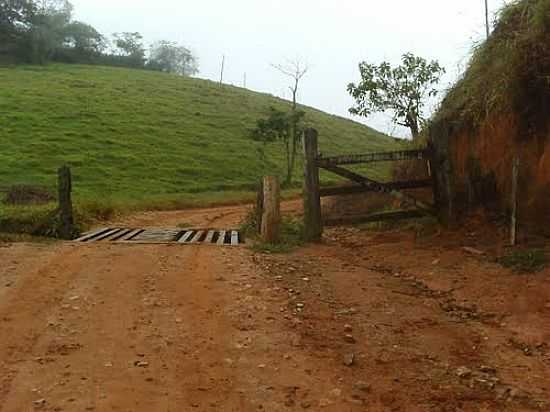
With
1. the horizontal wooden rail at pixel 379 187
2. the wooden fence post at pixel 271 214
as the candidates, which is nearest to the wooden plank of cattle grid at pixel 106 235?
the wooden fence post at pixel 271 214

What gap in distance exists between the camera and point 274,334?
5156mm

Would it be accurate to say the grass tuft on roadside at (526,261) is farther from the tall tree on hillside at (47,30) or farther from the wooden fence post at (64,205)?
the tall tree on hillside at (47,30)

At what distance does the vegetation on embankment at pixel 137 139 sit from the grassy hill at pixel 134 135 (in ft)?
0.19

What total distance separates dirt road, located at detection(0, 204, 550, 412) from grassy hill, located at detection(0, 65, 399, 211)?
1309 cm

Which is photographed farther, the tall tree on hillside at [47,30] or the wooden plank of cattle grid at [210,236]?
the tall tree on hillside at [47,30]

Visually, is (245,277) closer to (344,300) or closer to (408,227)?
(344,300)

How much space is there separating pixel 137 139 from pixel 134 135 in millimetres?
878

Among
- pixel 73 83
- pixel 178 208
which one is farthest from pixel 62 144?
pixel 73 83

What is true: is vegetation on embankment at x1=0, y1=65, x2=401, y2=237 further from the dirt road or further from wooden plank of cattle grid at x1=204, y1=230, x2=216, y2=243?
the dirt road

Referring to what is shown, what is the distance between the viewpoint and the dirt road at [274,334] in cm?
395

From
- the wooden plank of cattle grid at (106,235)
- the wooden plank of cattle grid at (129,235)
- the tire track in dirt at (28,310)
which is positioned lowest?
the wooden plank of cattle grid at (106,235)

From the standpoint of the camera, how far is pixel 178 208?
78.2 ft

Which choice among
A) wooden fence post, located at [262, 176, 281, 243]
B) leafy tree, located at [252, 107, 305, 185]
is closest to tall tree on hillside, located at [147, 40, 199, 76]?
leafy tree, located at [252, 107, 305, 185]

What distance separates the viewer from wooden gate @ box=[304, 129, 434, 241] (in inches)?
382
